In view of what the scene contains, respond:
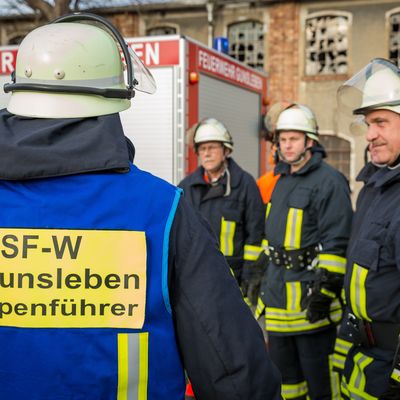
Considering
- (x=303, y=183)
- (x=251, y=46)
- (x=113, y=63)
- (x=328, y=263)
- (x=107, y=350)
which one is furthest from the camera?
(x=251, y=46)

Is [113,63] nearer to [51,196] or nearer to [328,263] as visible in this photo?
[51,196]

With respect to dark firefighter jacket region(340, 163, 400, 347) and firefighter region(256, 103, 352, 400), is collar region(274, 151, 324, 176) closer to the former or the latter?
firefighter region(256, 103, 352, 400)

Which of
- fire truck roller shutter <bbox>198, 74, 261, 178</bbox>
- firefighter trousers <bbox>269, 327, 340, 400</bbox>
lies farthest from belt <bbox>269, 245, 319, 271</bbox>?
fire truck roller shutter <bbox>198, 74, 261, 178</bbox>

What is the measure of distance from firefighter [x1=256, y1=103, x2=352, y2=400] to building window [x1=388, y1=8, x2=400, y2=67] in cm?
1296

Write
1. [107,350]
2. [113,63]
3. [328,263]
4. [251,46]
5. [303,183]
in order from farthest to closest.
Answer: [251,46], [303,183], [328,263], [113,63], [107,350]

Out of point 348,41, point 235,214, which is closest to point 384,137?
point 235,214

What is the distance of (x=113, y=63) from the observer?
4.61 ft

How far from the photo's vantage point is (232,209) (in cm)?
453

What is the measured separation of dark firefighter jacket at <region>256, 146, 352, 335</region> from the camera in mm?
3469

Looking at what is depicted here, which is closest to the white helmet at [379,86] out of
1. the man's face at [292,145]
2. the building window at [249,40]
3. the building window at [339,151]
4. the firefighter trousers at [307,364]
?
the man's face at [292,145]

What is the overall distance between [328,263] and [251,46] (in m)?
14.2

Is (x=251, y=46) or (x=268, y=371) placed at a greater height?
(x=251, y=46)

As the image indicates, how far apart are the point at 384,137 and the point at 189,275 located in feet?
5.47

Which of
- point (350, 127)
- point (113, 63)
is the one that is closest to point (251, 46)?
point (350, 127)
